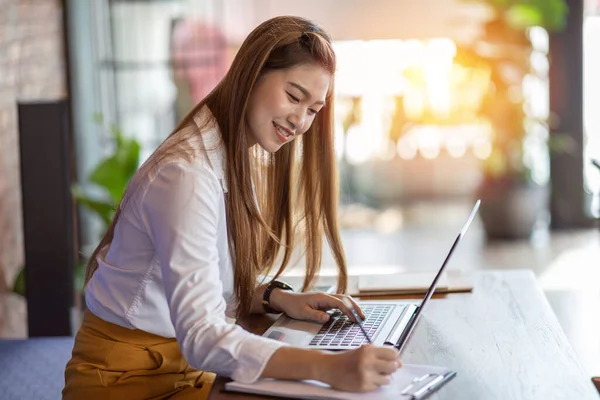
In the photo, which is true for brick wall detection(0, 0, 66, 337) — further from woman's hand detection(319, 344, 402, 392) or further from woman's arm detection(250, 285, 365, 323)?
woman's hand detection(319, 344, 402, 392)

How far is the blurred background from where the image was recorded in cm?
467

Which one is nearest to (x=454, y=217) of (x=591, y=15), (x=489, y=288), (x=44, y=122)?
(x=591, y=15)

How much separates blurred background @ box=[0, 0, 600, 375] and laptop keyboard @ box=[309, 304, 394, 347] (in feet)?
8.62

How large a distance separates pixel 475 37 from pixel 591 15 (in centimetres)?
76

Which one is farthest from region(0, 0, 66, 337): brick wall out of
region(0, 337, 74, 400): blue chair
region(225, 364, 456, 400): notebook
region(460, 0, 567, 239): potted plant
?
region(460, 0, 567, 239): potted plant

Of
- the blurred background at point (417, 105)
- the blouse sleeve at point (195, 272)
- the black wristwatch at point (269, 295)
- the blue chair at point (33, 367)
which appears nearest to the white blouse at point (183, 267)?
the blouse sleeve at point (195, 272)

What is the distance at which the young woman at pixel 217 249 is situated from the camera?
3.85ft

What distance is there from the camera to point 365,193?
20.5ft

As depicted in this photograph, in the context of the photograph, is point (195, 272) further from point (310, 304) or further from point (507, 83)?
point (507, 83)

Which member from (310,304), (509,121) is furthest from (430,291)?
(509,121)

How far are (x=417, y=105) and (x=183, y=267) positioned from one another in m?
4.84

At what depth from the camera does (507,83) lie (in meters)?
Answer: 5.48

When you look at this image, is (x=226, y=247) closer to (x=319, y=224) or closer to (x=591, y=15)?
(x=319, y=224)

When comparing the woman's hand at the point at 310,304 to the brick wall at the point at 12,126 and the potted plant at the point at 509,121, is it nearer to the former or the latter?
the brick wall at the point at 12,126
